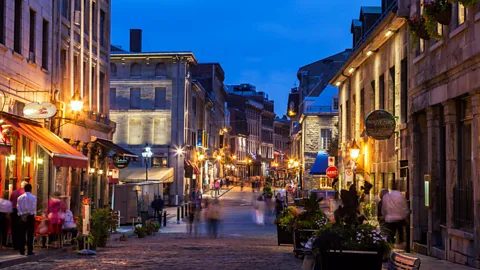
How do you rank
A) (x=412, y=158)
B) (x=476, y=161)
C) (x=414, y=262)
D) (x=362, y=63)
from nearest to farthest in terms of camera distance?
1. (x=414, y=262)
2. (x=476, y=161)
3. (x=412, y=158)
4. (x=362, y=63)

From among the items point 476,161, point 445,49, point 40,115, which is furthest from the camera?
point 40,115

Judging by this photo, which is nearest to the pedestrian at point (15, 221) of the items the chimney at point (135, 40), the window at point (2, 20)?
the window at point (2, 20)

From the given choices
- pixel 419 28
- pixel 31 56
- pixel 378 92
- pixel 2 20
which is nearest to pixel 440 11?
pixel 419 28

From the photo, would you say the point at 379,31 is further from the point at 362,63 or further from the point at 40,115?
the point at 40,115

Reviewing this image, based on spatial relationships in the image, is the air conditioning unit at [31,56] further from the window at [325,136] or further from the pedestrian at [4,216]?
the window at [325,136]

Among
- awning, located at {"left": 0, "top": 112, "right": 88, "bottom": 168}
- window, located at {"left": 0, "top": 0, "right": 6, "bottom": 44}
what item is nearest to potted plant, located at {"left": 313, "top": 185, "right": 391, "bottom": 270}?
awning, located at {"left": 0, "top": 112, "right": 88, "bottom": 168}

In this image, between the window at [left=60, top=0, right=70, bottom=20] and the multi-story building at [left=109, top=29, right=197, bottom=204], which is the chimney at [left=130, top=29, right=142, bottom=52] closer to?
the multi-story building at [left=109, top=29, right=197, bottom=204]

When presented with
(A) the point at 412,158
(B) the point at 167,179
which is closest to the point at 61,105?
(A) the point at 412,158

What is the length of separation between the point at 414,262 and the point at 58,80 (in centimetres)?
2265

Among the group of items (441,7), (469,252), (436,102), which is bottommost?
(469,252)

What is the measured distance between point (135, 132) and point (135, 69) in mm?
5030

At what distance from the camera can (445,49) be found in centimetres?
1717

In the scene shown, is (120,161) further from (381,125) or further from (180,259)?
(180,259)

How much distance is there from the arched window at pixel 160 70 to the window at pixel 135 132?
4026mm
